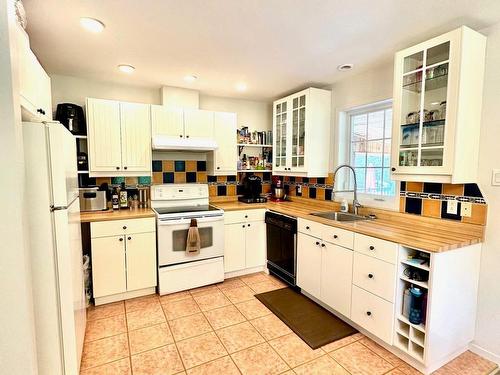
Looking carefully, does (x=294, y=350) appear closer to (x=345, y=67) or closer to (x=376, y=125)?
(x=376, y=125)

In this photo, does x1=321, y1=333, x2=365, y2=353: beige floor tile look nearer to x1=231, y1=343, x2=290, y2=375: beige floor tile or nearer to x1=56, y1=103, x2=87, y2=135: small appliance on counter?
x1=231, y1=343, x2=290, y2=375: beige floor tile

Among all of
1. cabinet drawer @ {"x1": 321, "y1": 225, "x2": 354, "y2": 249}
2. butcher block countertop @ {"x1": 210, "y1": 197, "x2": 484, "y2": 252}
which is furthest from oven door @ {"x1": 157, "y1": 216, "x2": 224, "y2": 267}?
cabinet drawer @ {"x1": 321, "y1": 225, "x2": 354, "y2": 249}

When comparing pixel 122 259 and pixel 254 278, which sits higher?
pixel 122 259

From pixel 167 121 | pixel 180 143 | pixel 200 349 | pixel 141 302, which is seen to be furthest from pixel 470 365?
pixel 167 121

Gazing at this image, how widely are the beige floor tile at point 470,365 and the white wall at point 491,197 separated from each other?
89 millimetres

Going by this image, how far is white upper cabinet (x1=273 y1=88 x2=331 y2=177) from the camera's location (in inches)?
123

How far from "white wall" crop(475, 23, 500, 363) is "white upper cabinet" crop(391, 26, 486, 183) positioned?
0.15ft

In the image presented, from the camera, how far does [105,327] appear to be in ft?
7.47

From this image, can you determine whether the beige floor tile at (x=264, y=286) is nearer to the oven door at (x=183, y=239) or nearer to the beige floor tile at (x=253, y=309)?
the beige floor tile at (x=253, y=309)

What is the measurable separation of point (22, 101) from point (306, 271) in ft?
8.32

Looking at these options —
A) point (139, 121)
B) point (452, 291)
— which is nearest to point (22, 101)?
point (139, 121)

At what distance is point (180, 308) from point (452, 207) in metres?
2.52

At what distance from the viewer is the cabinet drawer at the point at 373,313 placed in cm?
190

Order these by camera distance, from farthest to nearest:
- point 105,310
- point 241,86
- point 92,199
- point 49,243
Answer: point 241,86
point 92,199
point 105,310
point 49,243
